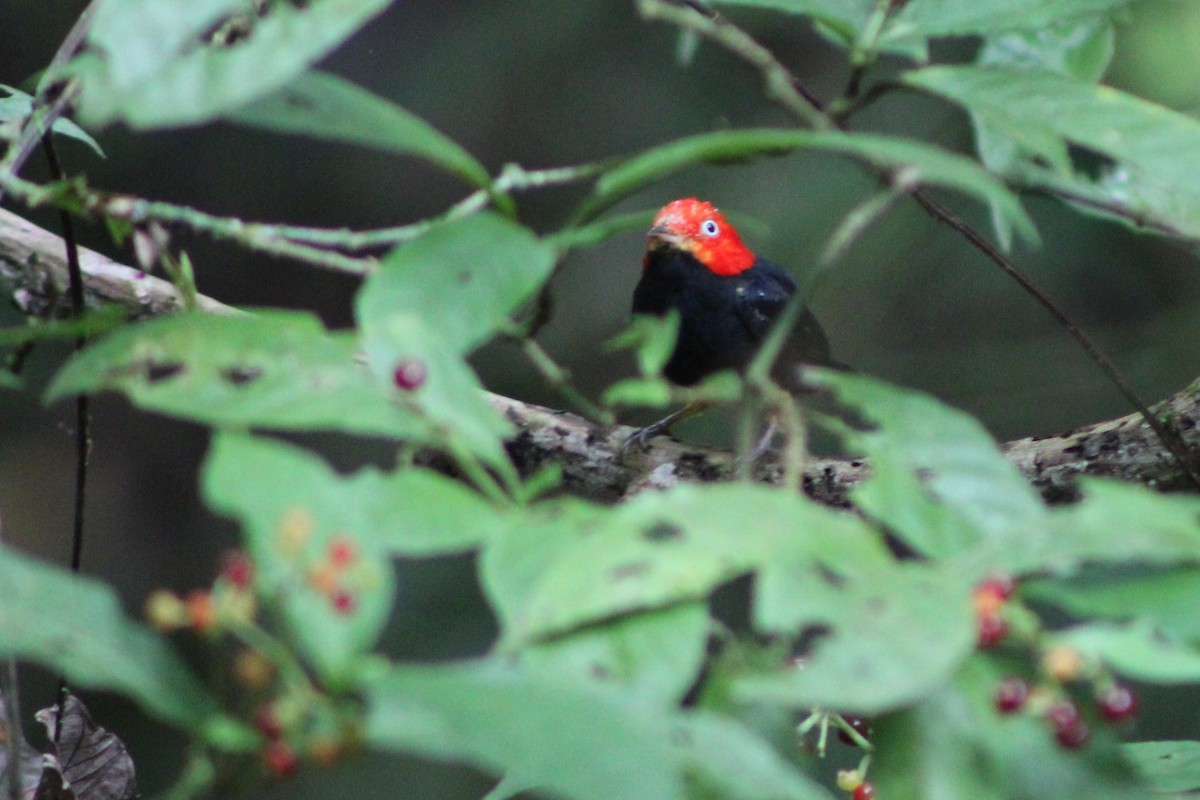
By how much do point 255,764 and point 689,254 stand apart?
3429mm

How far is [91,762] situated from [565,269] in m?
4.05

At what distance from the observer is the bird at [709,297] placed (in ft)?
13.1

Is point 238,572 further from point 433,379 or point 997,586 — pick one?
point 997,586

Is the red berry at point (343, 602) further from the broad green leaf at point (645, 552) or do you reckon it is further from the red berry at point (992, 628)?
the red berry at point (992, 628)

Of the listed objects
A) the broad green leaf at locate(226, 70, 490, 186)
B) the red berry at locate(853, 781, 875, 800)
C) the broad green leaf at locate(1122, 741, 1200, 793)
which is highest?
the broad green leaf at locate(226, 70, 490, 186)

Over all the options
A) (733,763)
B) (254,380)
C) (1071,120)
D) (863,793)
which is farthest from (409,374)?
(863,793)

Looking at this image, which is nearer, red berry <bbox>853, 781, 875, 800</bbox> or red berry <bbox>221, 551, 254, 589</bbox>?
red berry <bbox>221, 551, 254, 589</bbox>

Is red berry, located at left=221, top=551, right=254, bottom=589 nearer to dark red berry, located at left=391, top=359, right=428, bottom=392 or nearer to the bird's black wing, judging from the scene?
dark red berry, located at left=391, top=359, right=428, bottom=392

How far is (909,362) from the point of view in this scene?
20.0 feet

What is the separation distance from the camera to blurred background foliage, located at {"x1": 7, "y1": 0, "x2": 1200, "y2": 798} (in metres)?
5.60

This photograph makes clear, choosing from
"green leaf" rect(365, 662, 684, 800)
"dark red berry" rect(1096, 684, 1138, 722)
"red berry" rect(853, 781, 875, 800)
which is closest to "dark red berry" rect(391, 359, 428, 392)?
"green leaf" rect(365, 662, 684, 800)

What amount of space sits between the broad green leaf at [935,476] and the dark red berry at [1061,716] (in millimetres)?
112

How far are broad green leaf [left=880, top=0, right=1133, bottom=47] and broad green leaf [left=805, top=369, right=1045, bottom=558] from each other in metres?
0.40

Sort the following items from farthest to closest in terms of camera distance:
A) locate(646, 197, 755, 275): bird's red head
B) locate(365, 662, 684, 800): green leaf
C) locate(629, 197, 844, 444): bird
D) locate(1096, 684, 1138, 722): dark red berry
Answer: locate(646, 197, 755, 275): bird's red head, locate(629, 197, 844, 444): bird, locate(1096, 684, 1138, 722): dark red berry, locate(365, 662, 684, 800): green leaf
